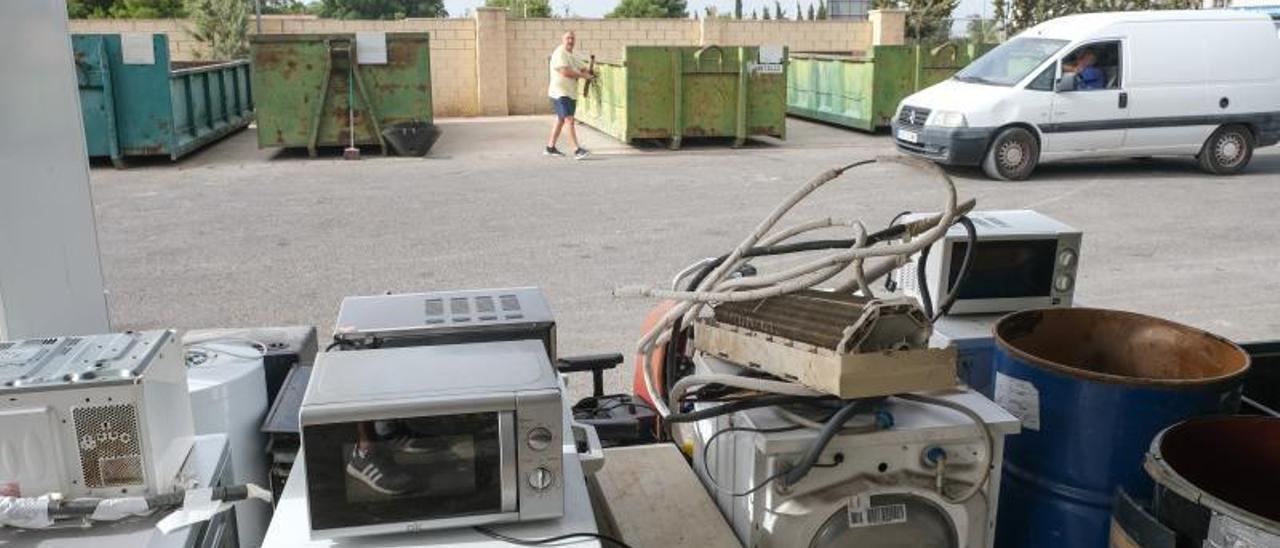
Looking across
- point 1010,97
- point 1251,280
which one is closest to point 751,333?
point 1251,280

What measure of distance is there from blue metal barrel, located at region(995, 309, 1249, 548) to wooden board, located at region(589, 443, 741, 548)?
843 mm

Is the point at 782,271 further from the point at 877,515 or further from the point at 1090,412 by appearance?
the point at 1090,412

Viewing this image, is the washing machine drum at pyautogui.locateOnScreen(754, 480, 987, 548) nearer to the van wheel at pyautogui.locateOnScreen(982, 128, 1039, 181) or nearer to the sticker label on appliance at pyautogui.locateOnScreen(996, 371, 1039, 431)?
the sticker label on appliance at pyautogui.locateOnScreen(996, 371, 1039, 431)

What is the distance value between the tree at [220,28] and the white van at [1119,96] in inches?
647

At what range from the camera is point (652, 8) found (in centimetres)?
4422

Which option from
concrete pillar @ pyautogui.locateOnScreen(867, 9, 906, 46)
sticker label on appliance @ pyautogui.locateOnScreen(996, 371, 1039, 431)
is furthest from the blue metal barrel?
concrete pillar @ pyautogui.locateOnScreen(867, 9, 906, 46)

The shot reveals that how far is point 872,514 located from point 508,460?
0.91 m

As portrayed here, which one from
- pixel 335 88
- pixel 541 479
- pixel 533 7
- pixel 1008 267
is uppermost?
pixel 533 7

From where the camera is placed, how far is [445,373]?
7.00ft

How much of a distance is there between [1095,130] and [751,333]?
10955 millimetres

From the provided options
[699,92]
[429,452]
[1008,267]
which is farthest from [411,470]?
[699,92]

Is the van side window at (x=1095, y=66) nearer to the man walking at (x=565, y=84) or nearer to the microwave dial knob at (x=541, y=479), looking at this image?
the man walking at (x=565, y=84)

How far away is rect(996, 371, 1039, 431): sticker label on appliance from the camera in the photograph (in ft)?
8.81

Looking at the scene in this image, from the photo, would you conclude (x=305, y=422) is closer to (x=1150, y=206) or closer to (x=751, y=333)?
(x=751, y=333)
